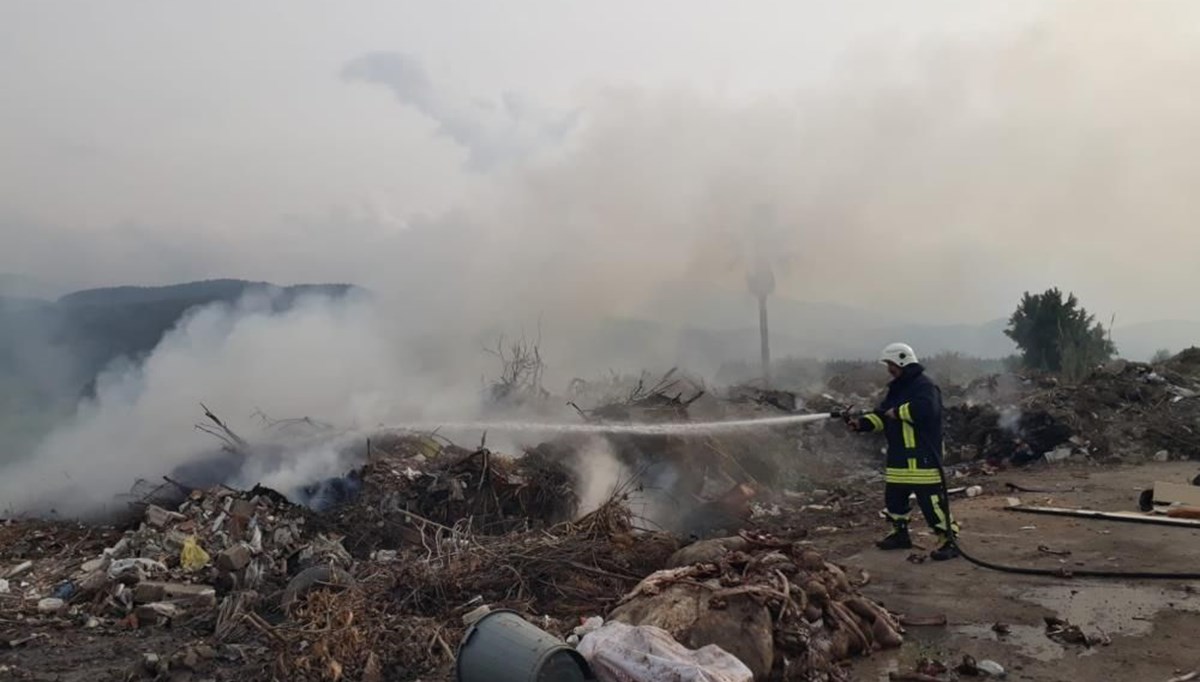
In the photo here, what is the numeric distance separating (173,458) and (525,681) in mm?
9757

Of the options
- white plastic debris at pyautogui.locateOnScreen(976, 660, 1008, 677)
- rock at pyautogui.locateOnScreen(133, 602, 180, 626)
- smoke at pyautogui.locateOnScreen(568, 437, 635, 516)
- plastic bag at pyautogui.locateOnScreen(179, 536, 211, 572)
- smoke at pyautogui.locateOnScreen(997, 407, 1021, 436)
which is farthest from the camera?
smoke at pyautogui.locateOnScreen(997, 407, 1021, 436)

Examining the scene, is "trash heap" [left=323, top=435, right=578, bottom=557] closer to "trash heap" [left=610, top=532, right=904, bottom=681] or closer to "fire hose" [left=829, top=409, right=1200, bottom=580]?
"trash heap" [left=610, top=532, right=904, bottom=681]

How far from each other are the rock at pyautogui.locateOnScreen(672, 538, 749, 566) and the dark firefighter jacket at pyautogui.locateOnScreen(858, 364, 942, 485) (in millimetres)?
1782

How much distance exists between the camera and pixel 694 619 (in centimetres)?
427

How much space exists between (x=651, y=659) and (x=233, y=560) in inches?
197

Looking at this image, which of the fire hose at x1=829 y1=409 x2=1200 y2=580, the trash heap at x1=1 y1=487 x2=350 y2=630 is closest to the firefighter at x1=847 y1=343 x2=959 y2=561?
the fire hose at x1=829 y1=409 x2=1200 y2=580

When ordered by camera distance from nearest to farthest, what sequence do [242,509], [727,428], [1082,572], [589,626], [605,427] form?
1. [589,626]
2. [1082,572]
3. [242,509]
4. [605,427]
5. [727,428]

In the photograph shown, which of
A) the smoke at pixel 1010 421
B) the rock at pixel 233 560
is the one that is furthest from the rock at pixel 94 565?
the smoke at pixel 1010 421

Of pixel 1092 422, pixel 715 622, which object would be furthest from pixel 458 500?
pixel 1092 422

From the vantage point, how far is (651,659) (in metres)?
3.70

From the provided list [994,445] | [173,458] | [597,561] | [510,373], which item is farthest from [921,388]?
[173,458]

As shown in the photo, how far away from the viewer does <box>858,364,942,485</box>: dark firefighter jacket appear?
6.51 metres

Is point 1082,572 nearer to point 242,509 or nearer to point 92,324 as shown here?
point 242,509

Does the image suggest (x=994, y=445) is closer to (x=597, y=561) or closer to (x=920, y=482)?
(x=920, y=482)
